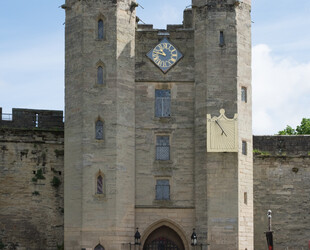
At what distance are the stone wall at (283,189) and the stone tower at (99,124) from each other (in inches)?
269

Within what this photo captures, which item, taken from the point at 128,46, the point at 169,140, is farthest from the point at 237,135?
the point at 128,46

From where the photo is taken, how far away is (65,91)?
43844 millimetres

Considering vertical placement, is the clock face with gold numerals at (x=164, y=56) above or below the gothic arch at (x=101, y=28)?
below

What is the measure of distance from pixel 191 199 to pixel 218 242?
230cm

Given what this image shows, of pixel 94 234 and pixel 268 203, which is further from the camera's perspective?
pixel 268 203

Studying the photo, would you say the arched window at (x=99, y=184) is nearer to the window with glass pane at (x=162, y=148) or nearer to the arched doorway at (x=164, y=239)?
the window with glass pane at (x=162, y=148)

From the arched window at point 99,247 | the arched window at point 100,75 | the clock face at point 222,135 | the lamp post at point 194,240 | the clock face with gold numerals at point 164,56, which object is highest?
the clock face with gold numerals at point 164,56

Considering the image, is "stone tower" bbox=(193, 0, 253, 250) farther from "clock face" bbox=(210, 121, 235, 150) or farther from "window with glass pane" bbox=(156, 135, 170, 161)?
"window with glass pane" bbox=(156, 135, 170, 161)

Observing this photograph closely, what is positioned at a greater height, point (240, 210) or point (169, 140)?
point (169, 140)

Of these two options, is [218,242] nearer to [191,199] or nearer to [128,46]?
[191,199]

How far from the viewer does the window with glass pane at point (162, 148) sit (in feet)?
144

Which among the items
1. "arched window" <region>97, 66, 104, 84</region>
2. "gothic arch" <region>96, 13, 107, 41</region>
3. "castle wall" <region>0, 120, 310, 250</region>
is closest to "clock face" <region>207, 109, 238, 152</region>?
"castle wall" <region>0, 120, 310, 250</region>

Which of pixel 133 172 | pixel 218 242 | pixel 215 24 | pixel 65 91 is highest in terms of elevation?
pixel 215 24

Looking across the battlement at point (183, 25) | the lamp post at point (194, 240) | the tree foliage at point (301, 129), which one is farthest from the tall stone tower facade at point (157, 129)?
the tree foliage at point (301, 129)
